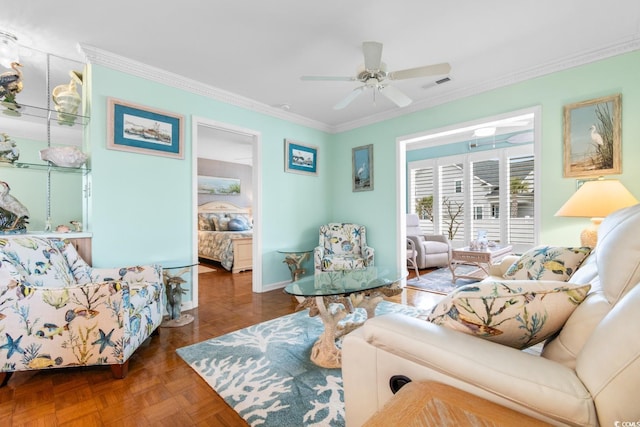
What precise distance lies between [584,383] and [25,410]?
2494 mm

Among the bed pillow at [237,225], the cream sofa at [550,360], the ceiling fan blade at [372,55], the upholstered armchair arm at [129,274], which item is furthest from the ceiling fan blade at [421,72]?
the bed pillow at [237,225]

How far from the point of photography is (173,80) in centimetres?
315

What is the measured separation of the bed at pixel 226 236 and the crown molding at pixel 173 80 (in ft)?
7.92

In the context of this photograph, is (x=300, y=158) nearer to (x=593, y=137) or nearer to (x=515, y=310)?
(x=593, y=137)

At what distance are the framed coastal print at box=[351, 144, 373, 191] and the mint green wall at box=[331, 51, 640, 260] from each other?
0.32 ft

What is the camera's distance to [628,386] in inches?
24.8

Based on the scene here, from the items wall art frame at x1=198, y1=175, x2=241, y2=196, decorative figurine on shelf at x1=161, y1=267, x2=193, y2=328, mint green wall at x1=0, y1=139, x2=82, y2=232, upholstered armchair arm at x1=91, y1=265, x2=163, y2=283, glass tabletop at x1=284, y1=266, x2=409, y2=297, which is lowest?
decorative figurine on shelf at x1=161, y1=267, x2=193, y2=328

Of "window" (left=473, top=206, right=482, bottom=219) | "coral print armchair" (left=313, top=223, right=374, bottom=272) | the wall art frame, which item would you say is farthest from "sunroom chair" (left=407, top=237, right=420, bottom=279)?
the wall art frame

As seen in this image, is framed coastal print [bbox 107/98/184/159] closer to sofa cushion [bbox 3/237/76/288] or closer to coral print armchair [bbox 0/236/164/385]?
sofa cushion [bbox 3/237/76/288]

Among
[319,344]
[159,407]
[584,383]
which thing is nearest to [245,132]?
[319,344]

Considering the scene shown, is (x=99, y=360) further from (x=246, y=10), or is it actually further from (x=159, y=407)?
(x=246, y=10)

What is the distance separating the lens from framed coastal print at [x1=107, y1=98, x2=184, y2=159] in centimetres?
281

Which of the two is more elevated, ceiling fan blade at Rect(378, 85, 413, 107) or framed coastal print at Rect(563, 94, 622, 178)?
ceiling fan blade at Rect(378, 85, 413, 107)

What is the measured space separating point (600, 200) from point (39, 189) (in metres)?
6.58
